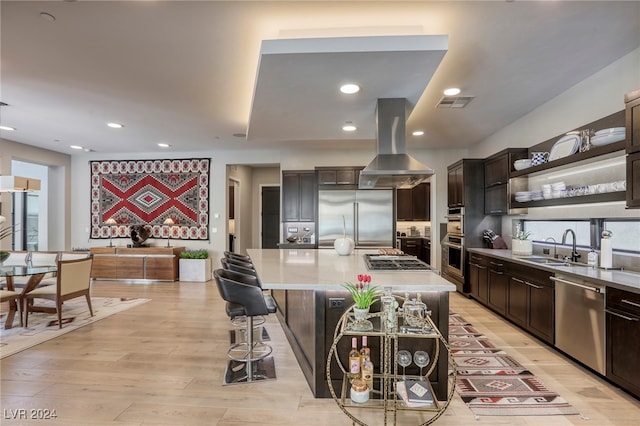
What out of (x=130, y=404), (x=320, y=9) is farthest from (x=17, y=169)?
(x=320, y=9)

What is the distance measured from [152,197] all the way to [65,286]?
3597 mm

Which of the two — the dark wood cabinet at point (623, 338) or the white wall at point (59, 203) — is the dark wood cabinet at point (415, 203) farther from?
the white wall at point (59, 203)

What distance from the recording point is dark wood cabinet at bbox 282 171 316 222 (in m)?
6.54

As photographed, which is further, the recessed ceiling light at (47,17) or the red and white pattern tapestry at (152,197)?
the red and white pattern tapestry at (152,197)

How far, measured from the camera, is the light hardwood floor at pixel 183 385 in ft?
6.98

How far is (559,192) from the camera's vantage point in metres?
3.58

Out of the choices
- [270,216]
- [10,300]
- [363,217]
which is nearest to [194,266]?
[270,216]

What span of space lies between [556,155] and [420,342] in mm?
2826

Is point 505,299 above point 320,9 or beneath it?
beneath

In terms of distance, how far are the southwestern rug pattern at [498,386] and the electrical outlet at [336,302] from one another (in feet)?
3.65

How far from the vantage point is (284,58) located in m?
2.42

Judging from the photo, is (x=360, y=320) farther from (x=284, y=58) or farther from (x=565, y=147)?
(x=565, y=147)

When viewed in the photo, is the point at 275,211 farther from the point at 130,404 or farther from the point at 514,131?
the point at 130,404

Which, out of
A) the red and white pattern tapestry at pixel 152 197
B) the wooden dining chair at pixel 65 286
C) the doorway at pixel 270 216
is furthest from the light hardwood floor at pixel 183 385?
the doorway at pixel 270 216
